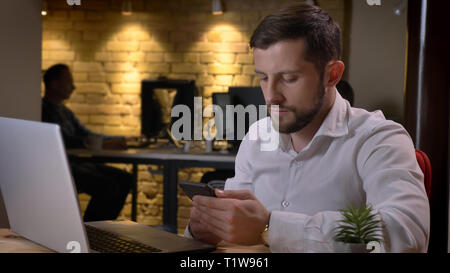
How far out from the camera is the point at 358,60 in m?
4.72

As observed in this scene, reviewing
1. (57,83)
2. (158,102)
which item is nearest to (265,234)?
(57,83)

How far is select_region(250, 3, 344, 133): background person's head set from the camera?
5.01ft

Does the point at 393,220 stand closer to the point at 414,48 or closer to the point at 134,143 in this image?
the point at 414,48

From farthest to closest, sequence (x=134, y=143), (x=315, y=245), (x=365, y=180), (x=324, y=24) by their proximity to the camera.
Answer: (x=134, y=143) < (x=324, y=24) < (x=365, y=180) < (x=315, y=245)

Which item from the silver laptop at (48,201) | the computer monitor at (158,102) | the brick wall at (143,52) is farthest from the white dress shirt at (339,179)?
the brick wall at (143,52)

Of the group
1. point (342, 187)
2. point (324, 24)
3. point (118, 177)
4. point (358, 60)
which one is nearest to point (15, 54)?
point (324, 24)

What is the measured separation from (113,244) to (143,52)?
422 centimetres

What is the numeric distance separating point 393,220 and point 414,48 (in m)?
1.46

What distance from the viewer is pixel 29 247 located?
1216mm

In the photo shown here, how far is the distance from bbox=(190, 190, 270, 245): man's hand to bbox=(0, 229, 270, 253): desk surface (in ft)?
0.13

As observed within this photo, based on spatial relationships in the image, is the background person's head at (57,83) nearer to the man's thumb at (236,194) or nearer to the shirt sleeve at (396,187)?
the shirt sleeve at (396,187)

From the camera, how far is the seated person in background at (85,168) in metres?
4.23

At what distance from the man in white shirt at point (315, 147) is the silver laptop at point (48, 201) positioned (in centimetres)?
14

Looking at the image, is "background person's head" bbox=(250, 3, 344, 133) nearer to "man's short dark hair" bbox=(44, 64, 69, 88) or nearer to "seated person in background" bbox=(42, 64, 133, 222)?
"seated person in background" bbox=(42, 64, 133, 222)
